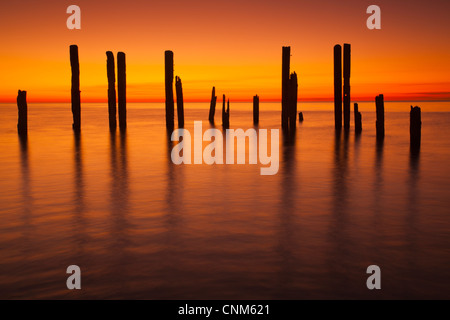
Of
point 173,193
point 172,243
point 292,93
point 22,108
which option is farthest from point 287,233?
point 22,108

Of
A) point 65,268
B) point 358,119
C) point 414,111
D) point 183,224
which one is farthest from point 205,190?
point 358,119

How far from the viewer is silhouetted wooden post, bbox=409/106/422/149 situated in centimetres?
1362

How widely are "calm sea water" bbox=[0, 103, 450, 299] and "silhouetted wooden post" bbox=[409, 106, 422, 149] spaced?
112 inches

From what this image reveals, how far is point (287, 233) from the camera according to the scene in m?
5.51

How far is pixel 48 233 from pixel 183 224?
163cm

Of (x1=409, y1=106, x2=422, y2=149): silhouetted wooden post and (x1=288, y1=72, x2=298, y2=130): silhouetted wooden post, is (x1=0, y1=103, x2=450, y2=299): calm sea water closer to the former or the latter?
(x1=409, y1=106, x2=422, y2=149): silhouetted wooden post

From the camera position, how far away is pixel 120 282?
397cm

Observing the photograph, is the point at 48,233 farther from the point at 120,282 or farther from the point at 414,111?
the point at 414,111

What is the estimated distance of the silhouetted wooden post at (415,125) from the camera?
13623 millimetres

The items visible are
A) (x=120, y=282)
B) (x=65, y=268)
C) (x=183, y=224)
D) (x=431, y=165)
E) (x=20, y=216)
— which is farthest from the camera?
(x=431, y=165)

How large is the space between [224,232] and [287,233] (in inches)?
29.5

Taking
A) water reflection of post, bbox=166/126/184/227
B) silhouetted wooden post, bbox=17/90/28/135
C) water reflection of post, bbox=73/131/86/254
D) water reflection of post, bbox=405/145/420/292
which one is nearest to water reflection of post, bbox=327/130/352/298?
water reflection of post, bbox=405/145/420/292

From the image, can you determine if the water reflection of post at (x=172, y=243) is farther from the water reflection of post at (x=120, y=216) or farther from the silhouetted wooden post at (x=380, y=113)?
the silhouetted wooden post at (x=380, y=113)

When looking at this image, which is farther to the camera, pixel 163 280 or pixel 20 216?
pixel 20 216
